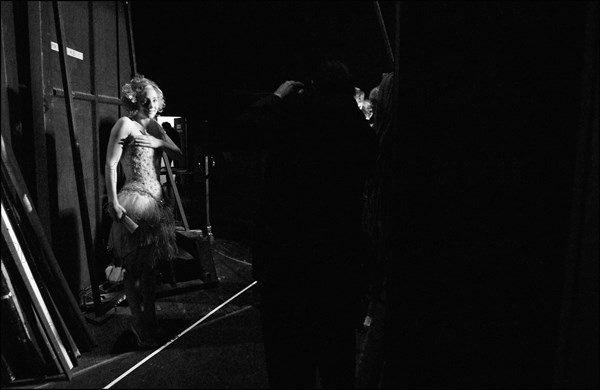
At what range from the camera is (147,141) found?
291 cm

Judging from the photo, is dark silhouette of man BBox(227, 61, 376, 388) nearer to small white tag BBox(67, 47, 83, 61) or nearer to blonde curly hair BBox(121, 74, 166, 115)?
blonde curly hair BBox(121, 74, 166, 115)

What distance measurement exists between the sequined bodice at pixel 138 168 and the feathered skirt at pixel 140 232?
0.03 meters

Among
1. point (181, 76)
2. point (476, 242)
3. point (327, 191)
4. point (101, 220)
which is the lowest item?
point (101, 220)

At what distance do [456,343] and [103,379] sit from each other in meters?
1.78

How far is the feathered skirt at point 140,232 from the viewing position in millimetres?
2773

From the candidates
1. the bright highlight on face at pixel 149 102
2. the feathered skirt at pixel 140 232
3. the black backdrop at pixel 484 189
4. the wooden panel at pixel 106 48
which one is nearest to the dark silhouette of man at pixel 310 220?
the black backdrop at pixel 484 189

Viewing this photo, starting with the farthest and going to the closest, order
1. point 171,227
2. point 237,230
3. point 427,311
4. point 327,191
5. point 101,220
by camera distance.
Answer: point 237,230 → point 101,220 → point 171,227 → point 427,311 → point 327,191

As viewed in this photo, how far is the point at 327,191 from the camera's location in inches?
59.1

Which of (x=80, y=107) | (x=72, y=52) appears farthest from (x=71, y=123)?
(x=72, y=52)

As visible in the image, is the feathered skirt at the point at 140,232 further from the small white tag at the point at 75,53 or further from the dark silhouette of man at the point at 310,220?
the dark silhouette of man at the point at 310,220

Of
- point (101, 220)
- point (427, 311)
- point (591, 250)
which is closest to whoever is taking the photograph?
point (591, 250)

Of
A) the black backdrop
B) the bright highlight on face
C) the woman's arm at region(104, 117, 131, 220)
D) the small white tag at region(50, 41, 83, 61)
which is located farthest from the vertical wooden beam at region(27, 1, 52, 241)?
the black backdrop

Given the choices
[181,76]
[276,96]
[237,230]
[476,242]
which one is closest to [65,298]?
[276,96]

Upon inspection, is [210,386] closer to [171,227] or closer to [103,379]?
[103,379]
